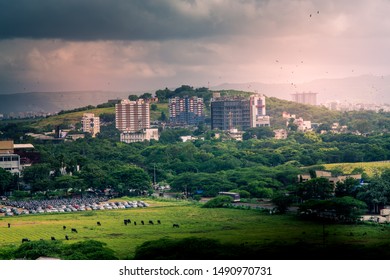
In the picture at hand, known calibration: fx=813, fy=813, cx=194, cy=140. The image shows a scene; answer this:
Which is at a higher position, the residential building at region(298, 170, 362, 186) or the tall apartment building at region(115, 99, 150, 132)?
the tall apartment building at region(115, 99, 150, 132)

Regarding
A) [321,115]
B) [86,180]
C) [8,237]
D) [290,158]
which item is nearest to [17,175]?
[86,180]

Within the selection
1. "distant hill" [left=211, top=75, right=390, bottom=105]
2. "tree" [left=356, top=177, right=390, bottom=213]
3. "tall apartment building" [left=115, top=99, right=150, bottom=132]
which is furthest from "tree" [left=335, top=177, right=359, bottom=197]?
"tall apartment building" [left=115, top=99, right=150, bottom=132]

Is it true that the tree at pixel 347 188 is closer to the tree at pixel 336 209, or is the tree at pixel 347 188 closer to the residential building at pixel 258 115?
the tree at pixel 336 209

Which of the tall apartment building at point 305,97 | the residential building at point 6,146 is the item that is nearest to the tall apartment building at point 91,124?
the residential building at point 6,146

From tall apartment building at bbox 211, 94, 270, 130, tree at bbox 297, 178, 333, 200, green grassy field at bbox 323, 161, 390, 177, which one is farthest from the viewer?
tall apartment building at bbox 211, 94, 270, 130

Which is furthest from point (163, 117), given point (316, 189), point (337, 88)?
point (316, 189)

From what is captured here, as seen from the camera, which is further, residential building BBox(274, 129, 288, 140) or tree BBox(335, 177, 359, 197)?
residential building BBox(274, 129, 288, 140)

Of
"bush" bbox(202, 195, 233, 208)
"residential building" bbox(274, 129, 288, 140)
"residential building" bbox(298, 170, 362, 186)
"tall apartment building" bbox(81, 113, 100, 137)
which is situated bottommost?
"bush" bbox(202, 195, 233, 208)

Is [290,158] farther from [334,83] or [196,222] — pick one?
[196,222]

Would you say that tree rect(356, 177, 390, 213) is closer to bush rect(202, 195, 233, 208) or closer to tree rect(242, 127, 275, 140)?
bush rect(202, 195, 233, 208)
